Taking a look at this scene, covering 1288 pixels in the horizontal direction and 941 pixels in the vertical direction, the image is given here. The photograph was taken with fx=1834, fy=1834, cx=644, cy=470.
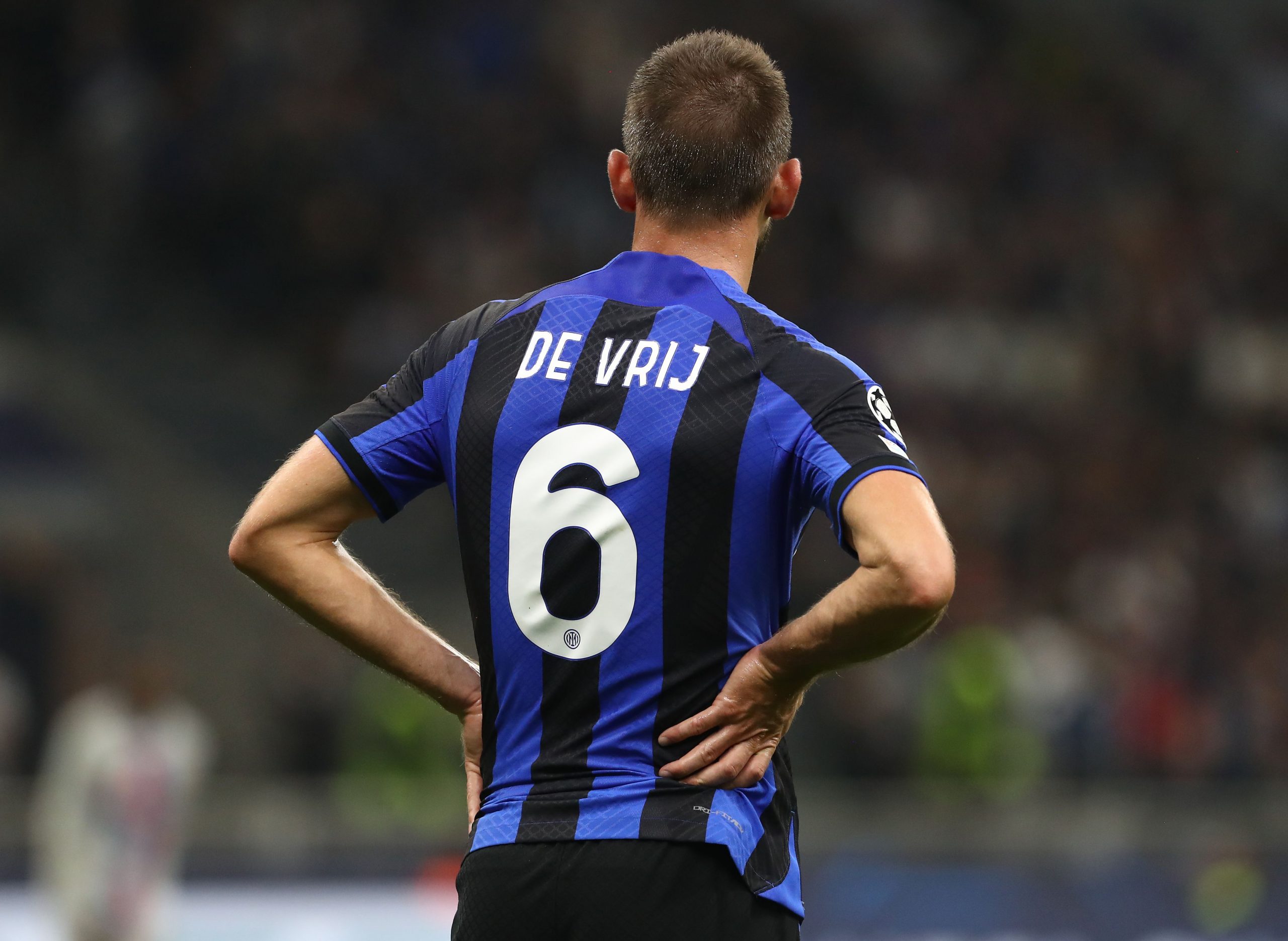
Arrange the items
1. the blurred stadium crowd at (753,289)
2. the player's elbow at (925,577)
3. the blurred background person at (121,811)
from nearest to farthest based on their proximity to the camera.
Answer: the player's elbow at (925,577), the blurred background person at (121,811), the blurred stadium crowd at (753,289)

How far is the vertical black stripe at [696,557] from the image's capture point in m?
2.42

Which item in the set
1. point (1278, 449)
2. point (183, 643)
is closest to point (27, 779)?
point (183, 643)

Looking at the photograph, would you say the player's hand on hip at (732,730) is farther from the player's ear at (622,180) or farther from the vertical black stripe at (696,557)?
the player's ear at (622,180)

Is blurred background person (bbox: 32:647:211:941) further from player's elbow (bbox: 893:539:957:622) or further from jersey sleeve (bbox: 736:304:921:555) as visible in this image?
player's elbow (bbox: 893:539:957:622)

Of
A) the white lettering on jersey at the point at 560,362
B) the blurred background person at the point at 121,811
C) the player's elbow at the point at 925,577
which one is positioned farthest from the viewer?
the blurred background person at the point at 121,811

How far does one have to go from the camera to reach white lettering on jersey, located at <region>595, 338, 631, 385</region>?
8.20 ft

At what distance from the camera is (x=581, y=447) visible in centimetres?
247

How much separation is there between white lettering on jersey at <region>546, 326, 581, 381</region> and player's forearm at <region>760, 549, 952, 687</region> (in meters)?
0.46

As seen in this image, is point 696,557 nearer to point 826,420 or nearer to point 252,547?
point 826,420

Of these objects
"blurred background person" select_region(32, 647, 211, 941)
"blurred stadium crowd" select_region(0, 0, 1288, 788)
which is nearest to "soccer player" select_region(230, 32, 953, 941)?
"blurred background person" select_region(32, 647, 211, 941)

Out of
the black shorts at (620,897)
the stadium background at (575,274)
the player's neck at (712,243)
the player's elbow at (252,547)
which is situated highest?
the stadium background at (575,274)

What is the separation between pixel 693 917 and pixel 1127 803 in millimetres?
8076

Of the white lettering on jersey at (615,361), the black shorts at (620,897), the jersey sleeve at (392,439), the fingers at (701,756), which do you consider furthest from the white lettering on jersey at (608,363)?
the black shorts at (620,897)

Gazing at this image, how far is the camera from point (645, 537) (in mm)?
2436
